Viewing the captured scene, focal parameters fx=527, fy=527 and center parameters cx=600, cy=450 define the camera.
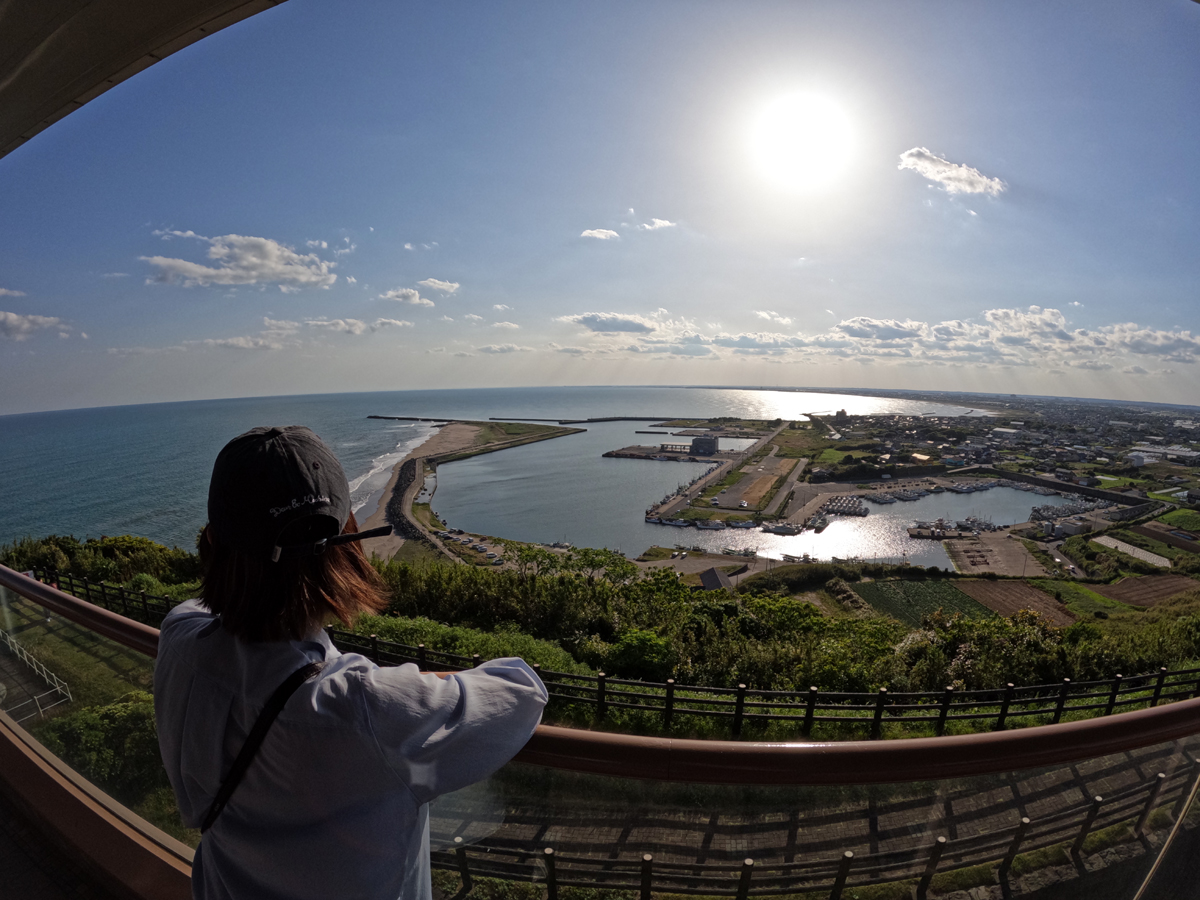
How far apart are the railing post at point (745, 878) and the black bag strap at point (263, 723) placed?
0.69 m

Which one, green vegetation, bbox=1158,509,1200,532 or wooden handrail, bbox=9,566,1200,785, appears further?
green vegetation, bbox=1158,509,1200,532

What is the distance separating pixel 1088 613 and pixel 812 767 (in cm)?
2167

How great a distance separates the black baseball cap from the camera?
51cm

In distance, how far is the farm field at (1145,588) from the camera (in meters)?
18.2

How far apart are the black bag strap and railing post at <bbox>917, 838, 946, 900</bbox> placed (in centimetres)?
92

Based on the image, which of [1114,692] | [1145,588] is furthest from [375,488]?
[1145,588]

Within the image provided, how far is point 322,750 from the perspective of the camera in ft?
1.47

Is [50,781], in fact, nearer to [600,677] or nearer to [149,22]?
[600,677]

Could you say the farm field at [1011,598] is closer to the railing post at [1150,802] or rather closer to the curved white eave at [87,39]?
the railing post at [1150,802]

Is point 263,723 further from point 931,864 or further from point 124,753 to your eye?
point 124,753

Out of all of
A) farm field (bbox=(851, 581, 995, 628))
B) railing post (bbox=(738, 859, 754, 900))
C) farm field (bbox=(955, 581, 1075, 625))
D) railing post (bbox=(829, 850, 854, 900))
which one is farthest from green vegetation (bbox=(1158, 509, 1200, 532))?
railing post (bbox=(738, 859, 754, 900))

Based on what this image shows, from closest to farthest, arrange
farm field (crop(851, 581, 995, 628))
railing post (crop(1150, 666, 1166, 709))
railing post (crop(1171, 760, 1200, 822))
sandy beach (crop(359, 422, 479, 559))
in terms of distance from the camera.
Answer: railing post (crop(1171, 760, 1200, 822)), railing post (crop(1150, 666, 1166, 709)), farm field (crop(851, 581, 995, 628)), sandy beach (crop(359, 422, 479, 559))

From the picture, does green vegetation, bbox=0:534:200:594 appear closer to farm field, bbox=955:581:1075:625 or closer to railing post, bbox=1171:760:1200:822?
railing post, bbox=1171:760:1200:822

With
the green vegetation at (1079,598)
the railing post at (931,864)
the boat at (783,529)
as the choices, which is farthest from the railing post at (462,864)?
the boat at (783,529)
